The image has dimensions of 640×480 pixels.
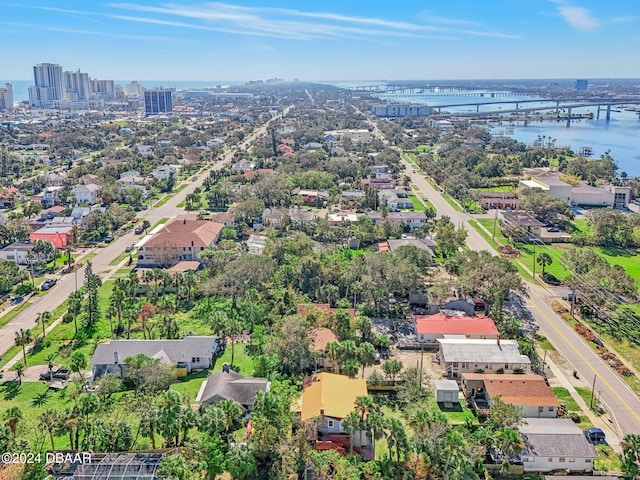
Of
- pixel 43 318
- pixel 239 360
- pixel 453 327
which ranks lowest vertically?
pixel 239 360

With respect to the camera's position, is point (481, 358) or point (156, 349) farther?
point (156, 349)

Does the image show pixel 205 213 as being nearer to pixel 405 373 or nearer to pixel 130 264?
pixel 130 264

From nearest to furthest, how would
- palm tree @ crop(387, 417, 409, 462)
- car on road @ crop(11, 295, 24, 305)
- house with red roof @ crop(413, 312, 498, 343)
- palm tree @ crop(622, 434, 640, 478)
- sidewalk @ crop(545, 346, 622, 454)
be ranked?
1. palm tree @ crop(622, 434, 640, 478)
2. palm tree @ crop(387, 417, 409, 462)
3. sidewalk @ crop(545, 346, 622, 454)
4. house with red roof @ crop(413, 312, 498, 343)
5. car on road @ crop(11, 295, 24, 305)

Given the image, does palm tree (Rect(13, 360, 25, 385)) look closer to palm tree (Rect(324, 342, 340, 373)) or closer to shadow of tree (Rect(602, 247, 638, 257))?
palm tree (Rect(324, 342, 340, 373))

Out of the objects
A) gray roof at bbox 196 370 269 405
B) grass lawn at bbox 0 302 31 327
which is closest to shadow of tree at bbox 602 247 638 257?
gray roof at bbox 196 370 269 405

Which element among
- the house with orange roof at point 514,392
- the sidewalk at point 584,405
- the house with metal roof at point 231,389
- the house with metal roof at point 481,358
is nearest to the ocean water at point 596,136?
the sidewalk at point 584,405

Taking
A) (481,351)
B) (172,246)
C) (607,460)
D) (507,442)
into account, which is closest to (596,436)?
(607,460)

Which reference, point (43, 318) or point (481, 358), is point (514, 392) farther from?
point (43, 318)
